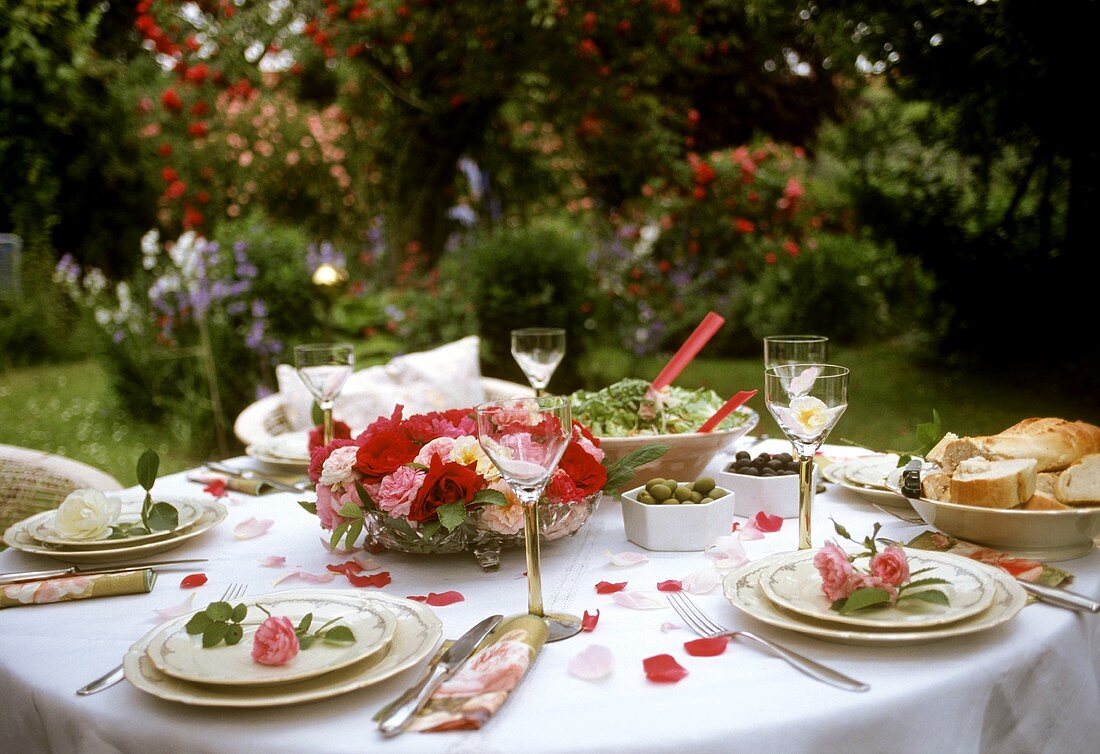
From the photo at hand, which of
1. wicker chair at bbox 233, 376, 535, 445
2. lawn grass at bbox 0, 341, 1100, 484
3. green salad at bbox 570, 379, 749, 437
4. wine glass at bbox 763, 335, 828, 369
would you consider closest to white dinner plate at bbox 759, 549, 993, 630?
wine glass at bbox 763, 335, 828, 369

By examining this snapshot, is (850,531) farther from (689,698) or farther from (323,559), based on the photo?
(323,559)

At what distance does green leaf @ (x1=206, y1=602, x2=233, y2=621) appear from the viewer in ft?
3.88

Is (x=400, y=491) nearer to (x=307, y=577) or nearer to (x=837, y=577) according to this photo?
(x=307, y=577)

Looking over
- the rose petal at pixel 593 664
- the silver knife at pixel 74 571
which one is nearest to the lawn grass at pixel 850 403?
the silver knife at pixel 74 571

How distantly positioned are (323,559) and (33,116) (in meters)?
8.16

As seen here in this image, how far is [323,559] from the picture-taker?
5.25 feet

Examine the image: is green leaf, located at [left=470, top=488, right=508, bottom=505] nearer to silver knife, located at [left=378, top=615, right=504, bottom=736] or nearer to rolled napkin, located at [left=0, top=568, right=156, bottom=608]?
silver knife, located at [left=378, top=615, right=504, bottom=736]

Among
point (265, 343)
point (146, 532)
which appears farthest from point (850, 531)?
point (265, 343)

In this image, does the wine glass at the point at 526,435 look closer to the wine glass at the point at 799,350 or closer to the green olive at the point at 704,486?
the green olive at the point at 704,486

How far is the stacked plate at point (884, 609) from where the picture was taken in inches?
44.0

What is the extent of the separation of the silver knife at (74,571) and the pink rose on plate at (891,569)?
42.7 inches

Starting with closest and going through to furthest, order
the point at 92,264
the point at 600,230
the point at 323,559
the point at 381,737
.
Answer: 1. the point at 381,737
2. the point at 323,559
3. the point at 600,230
4. the point at 92,264

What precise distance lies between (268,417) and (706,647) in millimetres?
2199

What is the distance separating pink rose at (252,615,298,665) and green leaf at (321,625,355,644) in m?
0.06
